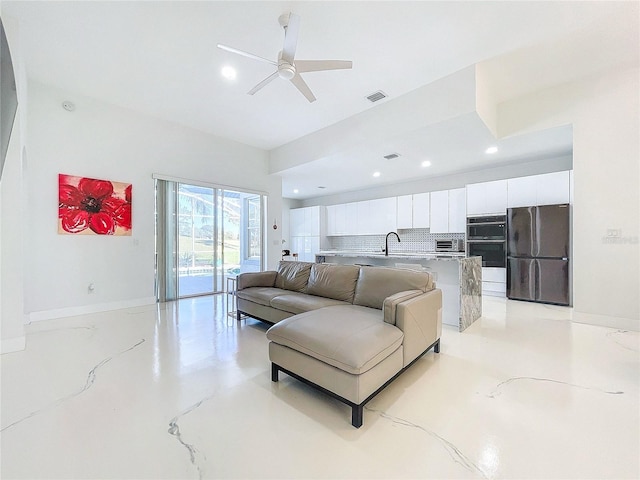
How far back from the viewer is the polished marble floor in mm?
1373

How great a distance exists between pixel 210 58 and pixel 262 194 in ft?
10.8

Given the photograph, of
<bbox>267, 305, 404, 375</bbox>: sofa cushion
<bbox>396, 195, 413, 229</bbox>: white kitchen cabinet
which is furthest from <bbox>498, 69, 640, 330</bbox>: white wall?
<bbox>267, 305, 404, 375</bbox>: sofa cushion

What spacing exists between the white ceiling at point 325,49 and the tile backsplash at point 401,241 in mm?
2579

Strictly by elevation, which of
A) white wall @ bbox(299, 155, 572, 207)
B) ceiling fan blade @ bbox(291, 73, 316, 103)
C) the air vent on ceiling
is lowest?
white wall @ bbox(299, 155, 572, 207)

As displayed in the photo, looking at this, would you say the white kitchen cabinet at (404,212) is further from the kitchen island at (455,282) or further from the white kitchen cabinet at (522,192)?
the kitchen island at (455,282)

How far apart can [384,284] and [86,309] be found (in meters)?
4.38

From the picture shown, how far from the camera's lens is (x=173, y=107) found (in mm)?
4371

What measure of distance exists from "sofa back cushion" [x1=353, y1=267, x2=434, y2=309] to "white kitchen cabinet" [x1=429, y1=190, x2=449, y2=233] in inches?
152

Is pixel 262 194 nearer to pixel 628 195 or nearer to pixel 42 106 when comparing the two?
pixel 42 106

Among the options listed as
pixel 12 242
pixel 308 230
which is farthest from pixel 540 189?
pixel 12 242

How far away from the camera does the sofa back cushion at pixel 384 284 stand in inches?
103

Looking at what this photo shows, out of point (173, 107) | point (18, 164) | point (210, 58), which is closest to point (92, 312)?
point (18, 164)

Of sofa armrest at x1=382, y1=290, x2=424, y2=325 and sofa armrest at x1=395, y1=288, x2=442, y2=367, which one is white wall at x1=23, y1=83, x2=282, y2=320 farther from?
sofa armrest at x1=395, y1=288, x2=442, y2=367

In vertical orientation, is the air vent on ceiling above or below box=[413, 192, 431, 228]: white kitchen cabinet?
above
